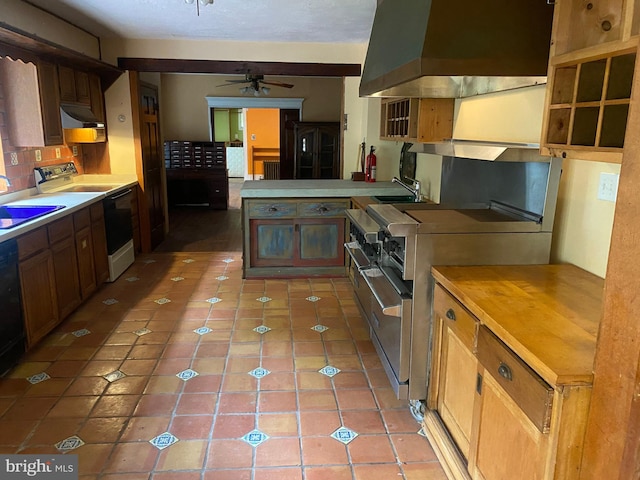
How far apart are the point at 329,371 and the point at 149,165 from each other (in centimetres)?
367

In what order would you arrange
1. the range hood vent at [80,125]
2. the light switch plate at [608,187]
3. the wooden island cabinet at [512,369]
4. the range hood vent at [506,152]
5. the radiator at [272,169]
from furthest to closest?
the radiator at [272,169] < the range hood vent at [80,125] < the range hood vent at [506,152] < the light switch plate at [608,187] < the wooden island cabinet at [512,369]

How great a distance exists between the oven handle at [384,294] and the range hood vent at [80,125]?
117 inches

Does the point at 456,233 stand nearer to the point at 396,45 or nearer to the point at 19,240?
the point at 396,45

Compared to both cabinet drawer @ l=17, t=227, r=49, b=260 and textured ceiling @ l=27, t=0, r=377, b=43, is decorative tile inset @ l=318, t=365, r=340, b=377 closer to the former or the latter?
cabinet drawer @ l=17, t=227, r=49, b=260

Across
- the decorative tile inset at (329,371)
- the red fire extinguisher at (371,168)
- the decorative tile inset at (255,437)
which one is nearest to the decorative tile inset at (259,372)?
the decorative tile inset at (329,371)

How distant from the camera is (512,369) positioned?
4.66 ft

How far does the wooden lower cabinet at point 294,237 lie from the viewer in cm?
431

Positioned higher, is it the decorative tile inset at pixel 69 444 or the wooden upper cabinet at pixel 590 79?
the wooden upper cabinet at pixel 590 79

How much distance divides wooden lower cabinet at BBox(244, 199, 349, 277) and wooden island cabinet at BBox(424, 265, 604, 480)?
2286 mm

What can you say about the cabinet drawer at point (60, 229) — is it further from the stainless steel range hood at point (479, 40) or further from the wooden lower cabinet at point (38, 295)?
the stainless steel range hood at point (479, 40)

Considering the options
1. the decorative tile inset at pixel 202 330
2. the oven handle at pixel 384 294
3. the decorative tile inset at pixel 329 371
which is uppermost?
the oven handle at pixel 384 294

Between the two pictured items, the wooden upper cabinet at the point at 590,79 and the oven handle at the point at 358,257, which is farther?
the oven handle at the point at 358,257

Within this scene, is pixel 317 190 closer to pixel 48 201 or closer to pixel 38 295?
pixel 48 201

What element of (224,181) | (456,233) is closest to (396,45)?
(456,233)
